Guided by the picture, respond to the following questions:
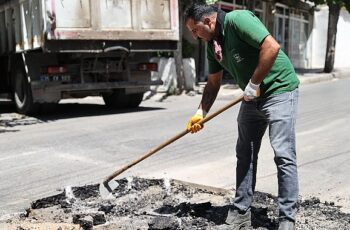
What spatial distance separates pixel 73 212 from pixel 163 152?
2728 mm

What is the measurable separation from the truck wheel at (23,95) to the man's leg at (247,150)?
25.8ft

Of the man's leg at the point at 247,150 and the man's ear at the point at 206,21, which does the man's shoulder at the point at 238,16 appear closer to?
the man's ear at the point at 206,21

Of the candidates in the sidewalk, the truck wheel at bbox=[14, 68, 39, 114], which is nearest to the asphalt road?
the truck wheel at bbox=[14, 68, 39, 114]

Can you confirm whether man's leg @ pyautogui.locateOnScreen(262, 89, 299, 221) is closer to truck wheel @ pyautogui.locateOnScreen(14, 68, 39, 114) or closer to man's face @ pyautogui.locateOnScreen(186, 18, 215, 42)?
man's face @ pyautogui.locateOnScreen(186, 18, 215, 42)

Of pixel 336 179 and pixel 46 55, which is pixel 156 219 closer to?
pixel 336 179

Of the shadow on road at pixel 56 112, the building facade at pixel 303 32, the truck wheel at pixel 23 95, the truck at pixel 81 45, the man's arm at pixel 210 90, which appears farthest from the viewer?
the building facade at pixel 303 32

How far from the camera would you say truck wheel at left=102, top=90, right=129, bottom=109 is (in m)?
12.6

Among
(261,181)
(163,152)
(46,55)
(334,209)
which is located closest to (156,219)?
(334,209)

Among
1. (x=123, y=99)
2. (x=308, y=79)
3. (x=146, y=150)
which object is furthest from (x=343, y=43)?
(x=146, y=150)

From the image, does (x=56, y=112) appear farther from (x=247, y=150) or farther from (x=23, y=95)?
(x=247, y=150)

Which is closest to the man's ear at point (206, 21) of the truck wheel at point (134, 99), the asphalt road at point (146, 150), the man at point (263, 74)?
the man at point (263, 74)

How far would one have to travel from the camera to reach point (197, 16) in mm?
3760

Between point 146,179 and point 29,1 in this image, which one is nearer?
point 146,179

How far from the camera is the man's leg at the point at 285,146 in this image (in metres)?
3.74
